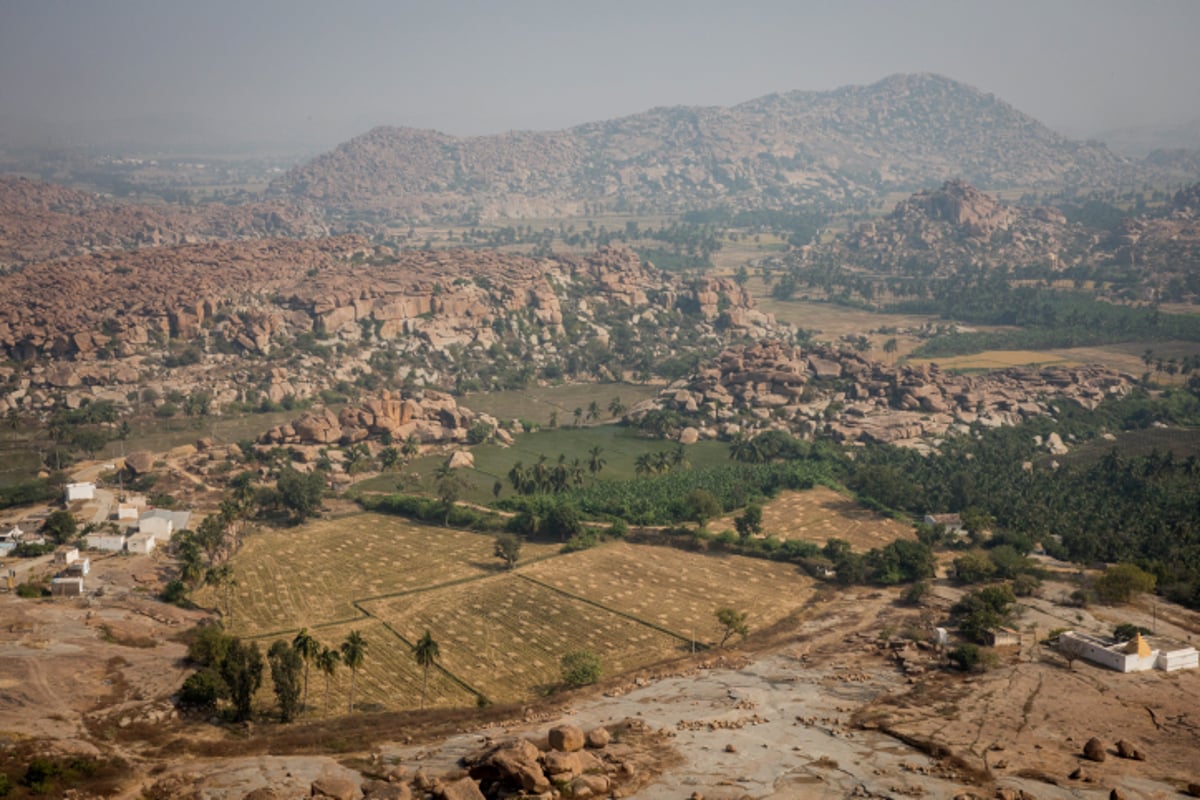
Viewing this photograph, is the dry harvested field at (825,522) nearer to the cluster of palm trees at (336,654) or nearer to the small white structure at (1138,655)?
the small white structure at (1138,655)

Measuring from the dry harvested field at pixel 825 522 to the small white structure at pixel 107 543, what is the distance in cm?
4077

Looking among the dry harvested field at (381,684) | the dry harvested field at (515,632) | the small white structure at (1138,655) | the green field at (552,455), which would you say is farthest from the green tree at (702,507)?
the small white structure at (1138,655)

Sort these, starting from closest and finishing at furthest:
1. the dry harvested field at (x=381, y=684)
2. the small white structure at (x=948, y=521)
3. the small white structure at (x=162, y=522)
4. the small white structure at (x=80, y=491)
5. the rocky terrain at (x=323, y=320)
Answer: the dry harvested field at (x=381, y=684)
the small white structure at (x=162, y=522)
the small white structure at (x=948, y=521)
the small white structure at (x=80, y=491)
the rocky terrain at (x=323, y=320)

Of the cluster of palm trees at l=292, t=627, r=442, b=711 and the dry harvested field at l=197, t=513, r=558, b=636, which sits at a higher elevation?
the cluster of palm trees at l=292, t=627, r=442, b=711

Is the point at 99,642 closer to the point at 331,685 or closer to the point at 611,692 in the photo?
the point at 331,685

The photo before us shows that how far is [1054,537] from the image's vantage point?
70.8 m

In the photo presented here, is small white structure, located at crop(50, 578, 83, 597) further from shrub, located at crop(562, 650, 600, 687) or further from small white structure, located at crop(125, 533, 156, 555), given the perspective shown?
shrub, located at crop(562, 650, 600, 687)

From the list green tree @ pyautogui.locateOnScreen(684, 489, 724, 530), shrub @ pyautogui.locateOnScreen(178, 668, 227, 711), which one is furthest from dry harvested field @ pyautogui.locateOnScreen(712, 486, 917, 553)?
shrub @ pyautogui.locateOnScreen(178, 668, 227, 711)

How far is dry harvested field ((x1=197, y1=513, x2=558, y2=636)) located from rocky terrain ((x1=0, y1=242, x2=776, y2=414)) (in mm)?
41259

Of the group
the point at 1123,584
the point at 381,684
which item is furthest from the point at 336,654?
the point at 1123,584

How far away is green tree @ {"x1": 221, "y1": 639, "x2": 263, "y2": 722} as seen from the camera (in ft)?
141

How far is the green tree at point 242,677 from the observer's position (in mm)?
43000

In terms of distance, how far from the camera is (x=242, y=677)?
4306 cm

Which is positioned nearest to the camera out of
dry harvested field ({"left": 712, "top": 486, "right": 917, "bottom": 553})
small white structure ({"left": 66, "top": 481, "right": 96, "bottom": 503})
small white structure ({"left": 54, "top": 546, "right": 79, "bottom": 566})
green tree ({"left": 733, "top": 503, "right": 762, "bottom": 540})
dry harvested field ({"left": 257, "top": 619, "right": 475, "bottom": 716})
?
dry harvested field ({"left": 257, "top": 619, "right": 475, "bottom": 716})
